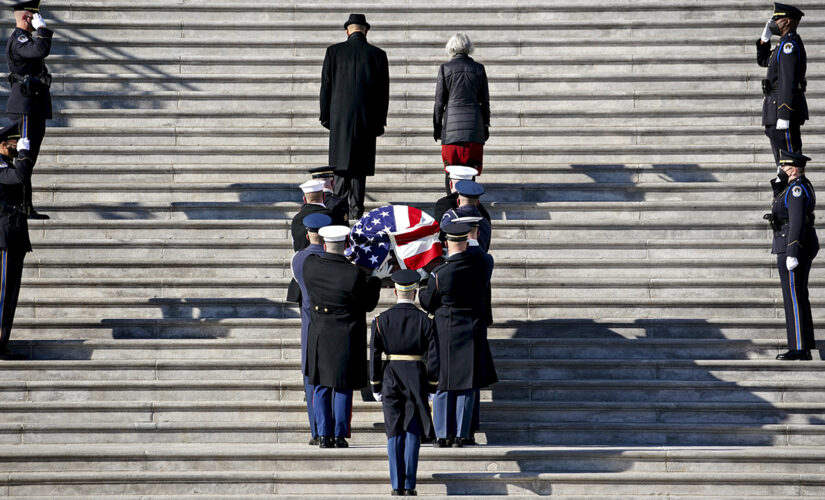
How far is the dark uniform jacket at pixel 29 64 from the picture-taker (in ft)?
42.9

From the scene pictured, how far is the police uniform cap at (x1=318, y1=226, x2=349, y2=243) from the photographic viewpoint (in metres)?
10.4

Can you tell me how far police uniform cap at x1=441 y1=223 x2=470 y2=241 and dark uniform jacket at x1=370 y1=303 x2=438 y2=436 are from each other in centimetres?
70

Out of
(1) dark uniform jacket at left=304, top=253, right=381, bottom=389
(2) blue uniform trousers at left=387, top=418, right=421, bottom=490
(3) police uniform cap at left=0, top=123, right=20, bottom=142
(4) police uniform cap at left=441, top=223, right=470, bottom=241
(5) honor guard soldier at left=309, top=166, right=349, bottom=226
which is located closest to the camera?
(2) blue uniform trousers at left=387, top=418, right=421, bottom=490

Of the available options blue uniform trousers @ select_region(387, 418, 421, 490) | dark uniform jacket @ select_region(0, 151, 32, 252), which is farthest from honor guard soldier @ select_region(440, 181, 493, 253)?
dark uniform jacket @ select_region(0, 151, 32, 252)

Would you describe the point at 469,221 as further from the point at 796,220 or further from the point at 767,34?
the point at 767,34

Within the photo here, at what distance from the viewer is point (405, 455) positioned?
9844 mm

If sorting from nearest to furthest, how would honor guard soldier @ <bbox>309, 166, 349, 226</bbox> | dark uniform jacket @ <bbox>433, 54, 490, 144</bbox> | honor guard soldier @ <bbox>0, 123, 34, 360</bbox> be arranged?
1. honor guard soldier @ <bbox>309, 166, 349, 226</bbox>
2. honor guard soldier @ <bbox>0, 123, 34, 360</bbox>
3. dark uniform jacket @ <bbox>433, 54, 490, 144</bbox>

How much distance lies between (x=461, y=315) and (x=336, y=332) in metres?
0.98

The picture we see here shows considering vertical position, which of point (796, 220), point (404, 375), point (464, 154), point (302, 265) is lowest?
point (404, 375)

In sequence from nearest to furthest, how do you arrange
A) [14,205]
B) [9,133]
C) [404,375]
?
[404,375] < [14,205] < [9,133]

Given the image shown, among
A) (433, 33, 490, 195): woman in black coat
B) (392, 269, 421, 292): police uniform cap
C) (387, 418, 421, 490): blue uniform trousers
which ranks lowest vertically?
(387, 418, 421, 490): blue uniform trousers

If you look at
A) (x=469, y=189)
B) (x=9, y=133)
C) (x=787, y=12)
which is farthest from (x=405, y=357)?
(x=787, y=12)

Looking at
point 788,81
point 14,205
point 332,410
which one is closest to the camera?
point 332,410

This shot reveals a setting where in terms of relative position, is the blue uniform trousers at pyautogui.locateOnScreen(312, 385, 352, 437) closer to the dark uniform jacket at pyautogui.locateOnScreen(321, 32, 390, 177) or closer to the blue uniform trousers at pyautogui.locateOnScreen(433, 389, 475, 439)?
the blue uniform trousers at pyautogui.locateOnScreen(433, 389, 475, 439)
